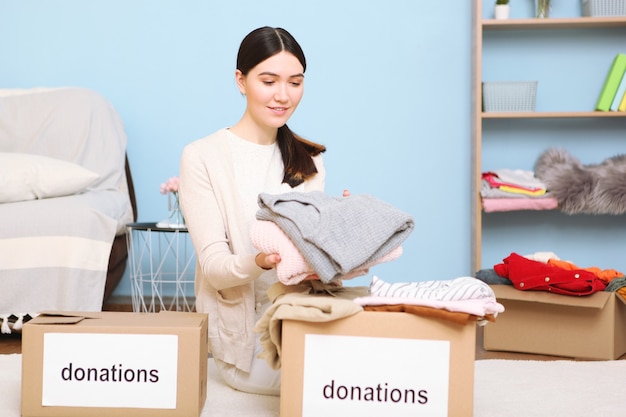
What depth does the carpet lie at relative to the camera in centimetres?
170

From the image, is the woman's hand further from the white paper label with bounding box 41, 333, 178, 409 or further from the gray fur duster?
the gray fur duster

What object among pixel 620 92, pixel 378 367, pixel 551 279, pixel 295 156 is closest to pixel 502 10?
pixel 620 92

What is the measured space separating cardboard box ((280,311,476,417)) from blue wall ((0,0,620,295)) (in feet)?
6.11

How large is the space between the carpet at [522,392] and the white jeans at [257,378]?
0.05 ft

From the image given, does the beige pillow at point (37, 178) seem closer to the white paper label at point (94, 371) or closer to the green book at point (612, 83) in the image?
the white paper label at point (94, 371)

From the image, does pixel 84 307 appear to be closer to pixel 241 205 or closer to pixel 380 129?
pixel 241 205

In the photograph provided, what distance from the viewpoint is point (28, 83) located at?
3.31m

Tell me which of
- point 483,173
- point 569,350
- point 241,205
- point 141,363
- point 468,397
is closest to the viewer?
point 468,397

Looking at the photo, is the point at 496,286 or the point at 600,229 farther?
the point at 600,229

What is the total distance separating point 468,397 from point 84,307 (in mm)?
1437

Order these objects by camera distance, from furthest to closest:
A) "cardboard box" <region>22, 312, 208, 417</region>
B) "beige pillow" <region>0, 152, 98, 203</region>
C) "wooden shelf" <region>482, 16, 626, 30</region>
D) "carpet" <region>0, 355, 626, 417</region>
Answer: "wooden shelf" <region>482, 16, 626, 30</region>, "beige pillow" <region>0, 152, 98, 203</region>, "carpet" <region>0, 355, 626, 417</region>, "cardboard box" <region>22, 312, 208, 417</region>

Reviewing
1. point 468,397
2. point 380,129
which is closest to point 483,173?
point 380,129

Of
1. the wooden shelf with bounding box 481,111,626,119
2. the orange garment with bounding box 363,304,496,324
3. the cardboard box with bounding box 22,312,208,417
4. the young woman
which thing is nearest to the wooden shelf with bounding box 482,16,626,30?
the wooden shelf with bounding box 481,111,626,119

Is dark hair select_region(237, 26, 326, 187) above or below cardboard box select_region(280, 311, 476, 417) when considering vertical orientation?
above
